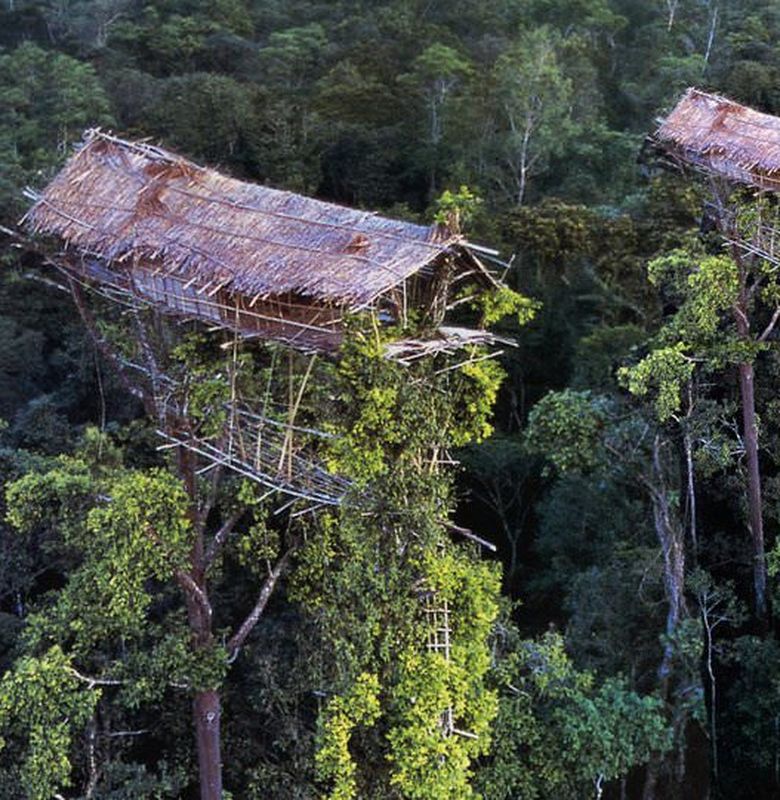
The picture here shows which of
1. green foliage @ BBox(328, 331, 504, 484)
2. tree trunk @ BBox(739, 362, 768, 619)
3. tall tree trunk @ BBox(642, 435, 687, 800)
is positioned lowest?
tall tree trunk @ BBox(642, 435, 687, 800)

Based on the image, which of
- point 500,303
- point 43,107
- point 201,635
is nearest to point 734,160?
point 500,303

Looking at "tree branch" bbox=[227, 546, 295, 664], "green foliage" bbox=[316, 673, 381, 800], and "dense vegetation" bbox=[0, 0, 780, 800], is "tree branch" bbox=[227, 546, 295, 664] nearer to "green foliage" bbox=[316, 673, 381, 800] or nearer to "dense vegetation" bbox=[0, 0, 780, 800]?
"dense vegetation" bbox=[0, 0, 780, 800]

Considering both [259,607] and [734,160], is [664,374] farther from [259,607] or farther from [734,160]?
[259,607]

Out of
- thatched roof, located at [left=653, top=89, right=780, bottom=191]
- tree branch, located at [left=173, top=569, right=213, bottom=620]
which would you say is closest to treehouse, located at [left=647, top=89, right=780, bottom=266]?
thatched roof, located at [left=653, top=89, right=780, bottom=191]

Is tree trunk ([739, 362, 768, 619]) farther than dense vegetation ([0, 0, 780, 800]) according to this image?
Yes

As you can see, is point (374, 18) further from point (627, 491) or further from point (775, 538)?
point (775, 538)

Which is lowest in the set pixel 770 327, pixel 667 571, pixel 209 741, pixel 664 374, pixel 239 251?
pixel 667 571

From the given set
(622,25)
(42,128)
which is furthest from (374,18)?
(42,128)
